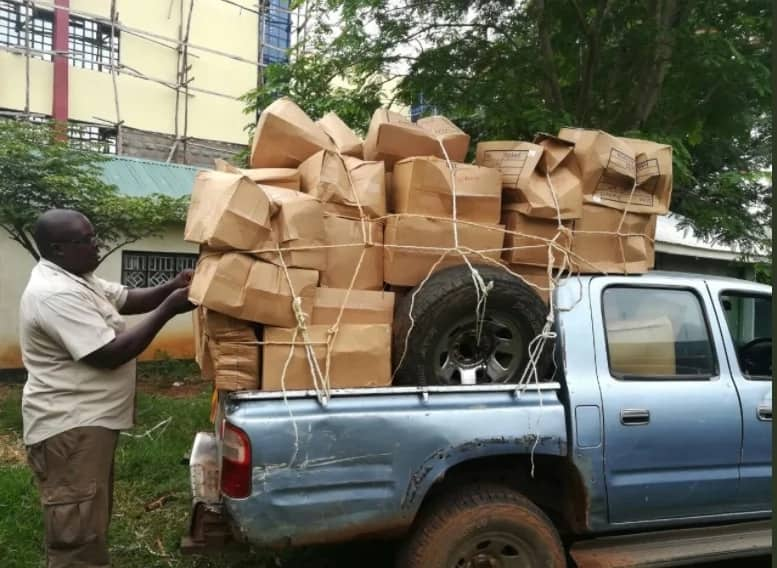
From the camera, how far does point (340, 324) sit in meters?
2.80

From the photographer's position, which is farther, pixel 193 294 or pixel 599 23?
pixel 599 23

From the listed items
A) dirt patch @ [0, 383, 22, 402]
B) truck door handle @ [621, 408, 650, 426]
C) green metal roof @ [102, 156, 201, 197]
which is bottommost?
dirt patch @ [0, 383, 22, 402]

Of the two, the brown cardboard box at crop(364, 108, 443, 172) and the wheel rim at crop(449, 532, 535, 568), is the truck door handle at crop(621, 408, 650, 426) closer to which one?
the wheel rim at crop(449, 532, 535, 568)

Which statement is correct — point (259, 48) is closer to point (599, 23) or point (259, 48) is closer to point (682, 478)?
point (599, 23)

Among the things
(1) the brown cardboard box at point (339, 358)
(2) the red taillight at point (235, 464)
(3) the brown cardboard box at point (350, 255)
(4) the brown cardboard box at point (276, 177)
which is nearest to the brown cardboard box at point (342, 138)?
(4) the brown cardboard box at point (276, 177)

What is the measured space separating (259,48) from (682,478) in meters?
14.8

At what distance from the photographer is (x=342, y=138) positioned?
346 centimetres

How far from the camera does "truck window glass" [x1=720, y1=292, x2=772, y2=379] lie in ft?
11.5

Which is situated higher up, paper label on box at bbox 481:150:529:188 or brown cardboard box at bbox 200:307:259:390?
paper label on box at bbox 481:150:529:188

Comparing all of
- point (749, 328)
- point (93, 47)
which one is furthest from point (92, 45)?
point (749, 328)

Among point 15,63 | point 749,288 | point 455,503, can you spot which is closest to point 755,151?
point 749,288

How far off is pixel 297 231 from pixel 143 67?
1298 cm

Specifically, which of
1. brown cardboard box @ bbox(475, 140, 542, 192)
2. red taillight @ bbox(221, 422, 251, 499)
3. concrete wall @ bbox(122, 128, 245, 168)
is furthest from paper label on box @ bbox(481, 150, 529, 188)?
concrete wall @ bbox(122, 128, 245, 168)

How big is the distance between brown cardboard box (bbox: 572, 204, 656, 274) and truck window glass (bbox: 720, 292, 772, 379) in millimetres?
554
